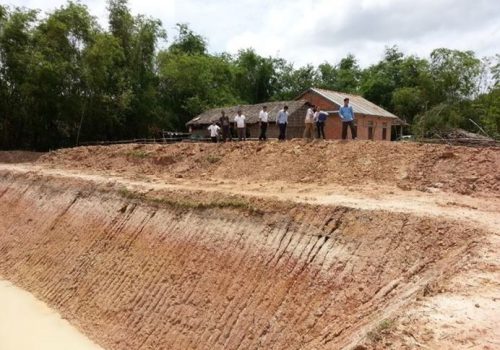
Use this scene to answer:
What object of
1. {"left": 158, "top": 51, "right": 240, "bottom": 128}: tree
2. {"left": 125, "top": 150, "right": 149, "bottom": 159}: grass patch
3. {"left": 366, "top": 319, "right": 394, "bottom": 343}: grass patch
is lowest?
{"left": 366, "top": 319, "right": 394, "bottom": 343}: grass patch

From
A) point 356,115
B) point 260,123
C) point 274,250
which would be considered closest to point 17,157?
point 260,123

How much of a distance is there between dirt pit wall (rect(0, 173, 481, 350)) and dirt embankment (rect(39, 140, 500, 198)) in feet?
11.2

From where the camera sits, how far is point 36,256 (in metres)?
14.8

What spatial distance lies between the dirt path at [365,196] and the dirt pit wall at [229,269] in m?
0.49

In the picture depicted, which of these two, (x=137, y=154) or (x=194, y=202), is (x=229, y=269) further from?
(x=137, y=154)

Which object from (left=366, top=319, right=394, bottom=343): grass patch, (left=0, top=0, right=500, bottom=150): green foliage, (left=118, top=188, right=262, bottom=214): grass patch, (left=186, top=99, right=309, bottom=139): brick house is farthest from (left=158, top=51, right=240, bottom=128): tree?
(left=366, top=319, right=394, bottom=343): grass patch

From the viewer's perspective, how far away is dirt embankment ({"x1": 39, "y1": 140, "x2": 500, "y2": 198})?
1150 cm

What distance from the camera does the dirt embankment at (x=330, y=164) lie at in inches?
453

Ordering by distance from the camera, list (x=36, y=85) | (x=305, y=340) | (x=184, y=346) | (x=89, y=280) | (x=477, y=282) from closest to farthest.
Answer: (x=477, y=282) < (x=305, y=340) < (x=184, y=346) < (x=89, y=280) < (x=36, y=85)

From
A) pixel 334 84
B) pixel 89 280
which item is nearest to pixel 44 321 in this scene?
pixel 89 280

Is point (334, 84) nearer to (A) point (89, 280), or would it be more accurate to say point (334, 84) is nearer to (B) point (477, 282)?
(A) point (89, 280)

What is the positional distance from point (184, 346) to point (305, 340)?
2853 millimetres

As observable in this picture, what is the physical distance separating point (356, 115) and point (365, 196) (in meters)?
19.9

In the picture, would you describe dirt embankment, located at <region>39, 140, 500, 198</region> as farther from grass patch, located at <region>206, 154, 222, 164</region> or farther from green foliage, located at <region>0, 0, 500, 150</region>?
green foliage, located at <region>0, 0, 500, 150</region>
